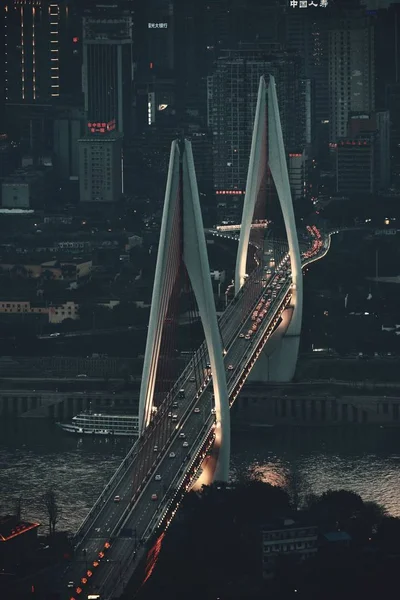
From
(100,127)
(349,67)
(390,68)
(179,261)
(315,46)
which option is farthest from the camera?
(390,68)

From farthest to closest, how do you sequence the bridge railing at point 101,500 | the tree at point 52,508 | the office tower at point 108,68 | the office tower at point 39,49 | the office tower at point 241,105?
the office tower at point 39,49 → the office tower at point 108,68 → the office tower at point 241,105 → the tree at point 52,508 → the bridge railing at point 101,500

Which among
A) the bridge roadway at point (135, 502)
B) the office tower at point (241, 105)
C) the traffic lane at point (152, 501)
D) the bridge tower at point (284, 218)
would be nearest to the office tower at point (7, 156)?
the office tower at point (241, 105)

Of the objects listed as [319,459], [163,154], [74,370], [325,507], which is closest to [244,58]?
[163,154]

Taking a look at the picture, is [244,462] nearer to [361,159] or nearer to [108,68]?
[361,159]

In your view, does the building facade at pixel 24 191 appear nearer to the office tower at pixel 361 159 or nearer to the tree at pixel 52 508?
the office tower at pixel 361 159

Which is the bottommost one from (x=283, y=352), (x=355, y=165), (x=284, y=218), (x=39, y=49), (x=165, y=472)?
(x=165, y=472)

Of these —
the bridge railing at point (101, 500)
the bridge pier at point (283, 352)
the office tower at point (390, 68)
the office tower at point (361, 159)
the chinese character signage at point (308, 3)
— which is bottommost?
the bridge railing at point (101, 500)

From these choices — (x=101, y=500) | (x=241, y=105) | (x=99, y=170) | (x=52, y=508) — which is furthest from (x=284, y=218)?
(x=99, y=170)
